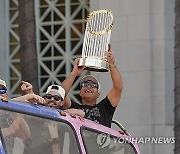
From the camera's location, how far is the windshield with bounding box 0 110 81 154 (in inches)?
217

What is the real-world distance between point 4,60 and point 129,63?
2.73 meters

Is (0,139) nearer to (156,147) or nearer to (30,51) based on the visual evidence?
(30,51)

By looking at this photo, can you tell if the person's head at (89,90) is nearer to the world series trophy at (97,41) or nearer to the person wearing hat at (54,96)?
the world series trophy at (97,41)

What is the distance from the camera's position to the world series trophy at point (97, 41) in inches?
286

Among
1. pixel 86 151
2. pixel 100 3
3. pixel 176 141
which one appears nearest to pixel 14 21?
pixel 100 3

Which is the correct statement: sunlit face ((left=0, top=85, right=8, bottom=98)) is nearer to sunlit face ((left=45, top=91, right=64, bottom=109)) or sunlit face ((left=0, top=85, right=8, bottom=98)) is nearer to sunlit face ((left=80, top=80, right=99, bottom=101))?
sunlit face ((left=45, top=91, right=64, bottom=109))

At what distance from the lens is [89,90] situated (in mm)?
7262

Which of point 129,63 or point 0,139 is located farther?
point 129,63

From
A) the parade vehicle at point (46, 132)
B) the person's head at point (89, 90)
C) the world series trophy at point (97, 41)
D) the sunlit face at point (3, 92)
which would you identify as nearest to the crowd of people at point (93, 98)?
the person's head at point (89, 90)

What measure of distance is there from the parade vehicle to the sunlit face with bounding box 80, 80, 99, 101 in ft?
2.29

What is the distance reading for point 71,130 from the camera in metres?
6.06

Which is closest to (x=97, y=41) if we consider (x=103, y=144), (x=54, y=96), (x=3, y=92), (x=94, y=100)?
(x=94, y=100)

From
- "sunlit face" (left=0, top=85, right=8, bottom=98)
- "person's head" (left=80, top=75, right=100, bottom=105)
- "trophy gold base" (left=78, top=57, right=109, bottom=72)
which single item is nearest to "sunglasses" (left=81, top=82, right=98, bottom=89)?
"person's head" (left=80, top=75, right=100, bottom=105)

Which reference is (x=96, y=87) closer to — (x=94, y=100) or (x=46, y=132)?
(x=94, y=100)
